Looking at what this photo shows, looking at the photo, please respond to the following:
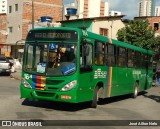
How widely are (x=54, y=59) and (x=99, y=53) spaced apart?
2.32m

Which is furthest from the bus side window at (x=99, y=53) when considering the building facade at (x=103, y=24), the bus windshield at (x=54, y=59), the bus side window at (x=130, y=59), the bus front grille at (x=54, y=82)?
the building facade at (x=103, y=24)

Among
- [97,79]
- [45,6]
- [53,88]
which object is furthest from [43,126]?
[45,6]

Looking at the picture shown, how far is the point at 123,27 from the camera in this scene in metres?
43.4

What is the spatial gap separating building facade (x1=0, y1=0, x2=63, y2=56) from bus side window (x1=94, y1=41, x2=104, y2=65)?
41.4m

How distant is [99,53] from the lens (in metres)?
14.3

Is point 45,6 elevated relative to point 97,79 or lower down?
elevated

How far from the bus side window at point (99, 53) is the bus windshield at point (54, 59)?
5.36 ft

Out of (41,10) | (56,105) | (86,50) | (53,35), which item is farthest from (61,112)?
(41,10)

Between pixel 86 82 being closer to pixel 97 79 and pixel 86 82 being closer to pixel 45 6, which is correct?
pixel 97 79

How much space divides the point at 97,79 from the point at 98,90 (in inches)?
23.5

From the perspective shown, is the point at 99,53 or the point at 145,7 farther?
the point at 145,7

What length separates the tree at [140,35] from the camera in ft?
132

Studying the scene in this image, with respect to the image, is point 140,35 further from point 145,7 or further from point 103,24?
point 145,7

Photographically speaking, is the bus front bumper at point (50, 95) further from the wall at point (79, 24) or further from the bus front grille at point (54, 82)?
the wall at point (79, 24)
